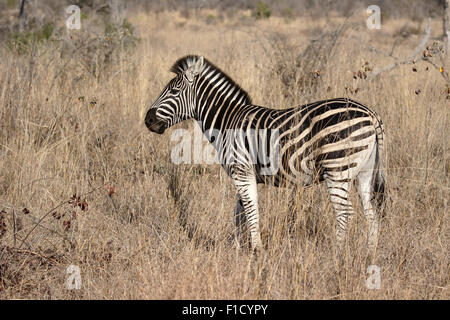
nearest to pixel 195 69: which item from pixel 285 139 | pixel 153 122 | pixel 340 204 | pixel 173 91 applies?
pixel 173 91

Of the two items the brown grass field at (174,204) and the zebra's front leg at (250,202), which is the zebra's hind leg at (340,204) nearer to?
the brown grass field at (174,204)

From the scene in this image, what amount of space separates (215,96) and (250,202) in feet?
3.33

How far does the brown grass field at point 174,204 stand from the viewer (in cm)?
327

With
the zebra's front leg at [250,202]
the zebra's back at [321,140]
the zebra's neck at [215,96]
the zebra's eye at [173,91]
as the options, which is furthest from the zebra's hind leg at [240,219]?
the zebra's eye at [173,91]

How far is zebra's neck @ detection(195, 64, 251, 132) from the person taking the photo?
4293 mm

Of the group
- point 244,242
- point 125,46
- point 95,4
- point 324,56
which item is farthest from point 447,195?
point 95,4

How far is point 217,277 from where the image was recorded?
301 cm

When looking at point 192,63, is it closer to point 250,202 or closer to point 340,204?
point 250,202

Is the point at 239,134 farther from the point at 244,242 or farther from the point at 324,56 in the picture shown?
the point at 324,56

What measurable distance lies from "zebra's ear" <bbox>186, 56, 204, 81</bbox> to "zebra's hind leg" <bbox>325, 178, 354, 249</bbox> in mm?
1426

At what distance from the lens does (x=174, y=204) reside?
4523 millimetres

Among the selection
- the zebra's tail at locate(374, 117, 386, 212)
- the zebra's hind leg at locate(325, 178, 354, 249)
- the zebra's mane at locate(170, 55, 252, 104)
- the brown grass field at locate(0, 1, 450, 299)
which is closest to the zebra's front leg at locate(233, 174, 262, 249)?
the brown grass field at locate(0, 1, 450, 299)

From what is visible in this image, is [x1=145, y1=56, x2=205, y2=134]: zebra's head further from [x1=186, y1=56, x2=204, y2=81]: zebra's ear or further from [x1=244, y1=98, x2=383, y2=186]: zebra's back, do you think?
[x1=244, y1=98, x2=383, y2=186]: zebra's back

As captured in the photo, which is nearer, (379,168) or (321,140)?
(321,140)
